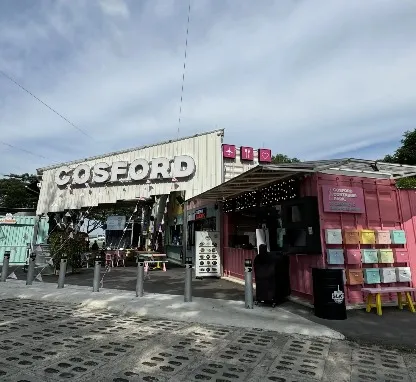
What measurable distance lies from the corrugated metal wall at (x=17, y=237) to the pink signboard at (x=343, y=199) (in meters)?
16.1

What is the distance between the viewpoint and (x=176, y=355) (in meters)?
4.30

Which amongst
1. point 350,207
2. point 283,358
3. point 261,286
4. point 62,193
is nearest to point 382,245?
point 350,207

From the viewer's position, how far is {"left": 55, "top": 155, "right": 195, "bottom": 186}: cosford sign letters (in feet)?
59.7

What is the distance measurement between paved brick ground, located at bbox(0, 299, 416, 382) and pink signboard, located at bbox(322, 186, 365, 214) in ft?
11.3

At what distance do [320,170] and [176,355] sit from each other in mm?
5213

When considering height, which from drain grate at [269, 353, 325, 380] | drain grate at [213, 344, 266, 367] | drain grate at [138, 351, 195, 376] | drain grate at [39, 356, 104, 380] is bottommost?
drain grate at [269, 353, 325, 380]

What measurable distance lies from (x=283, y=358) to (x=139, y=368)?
1.97 meters

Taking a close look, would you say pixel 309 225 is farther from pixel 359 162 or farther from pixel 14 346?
pixel 14 346

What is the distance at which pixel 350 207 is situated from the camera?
7793 mm

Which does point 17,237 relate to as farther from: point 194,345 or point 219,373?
point 219,373

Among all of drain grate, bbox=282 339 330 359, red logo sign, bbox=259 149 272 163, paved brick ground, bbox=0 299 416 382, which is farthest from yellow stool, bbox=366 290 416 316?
red logo sign, bbox=259 149 272 163

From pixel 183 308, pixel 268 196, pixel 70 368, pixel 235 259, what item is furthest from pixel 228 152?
pixel 70 368

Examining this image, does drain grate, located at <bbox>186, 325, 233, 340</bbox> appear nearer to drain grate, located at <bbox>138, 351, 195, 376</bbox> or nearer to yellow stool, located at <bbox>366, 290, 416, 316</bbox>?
drain grate, located at <bbox>138, 351, 195, 376</bbox>

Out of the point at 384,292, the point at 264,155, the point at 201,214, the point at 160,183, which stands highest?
the point at 264,155
